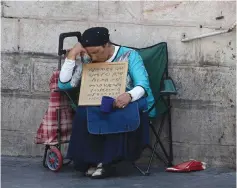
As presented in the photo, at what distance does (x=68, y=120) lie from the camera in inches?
233

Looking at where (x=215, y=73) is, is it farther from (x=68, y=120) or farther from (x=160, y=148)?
(x=68, y=120)

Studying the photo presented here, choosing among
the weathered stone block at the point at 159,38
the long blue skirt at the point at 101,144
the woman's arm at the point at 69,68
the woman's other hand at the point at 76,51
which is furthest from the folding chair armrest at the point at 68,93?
the weathered stone block at the point at 159,38

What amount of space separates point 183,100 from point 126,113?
89cm

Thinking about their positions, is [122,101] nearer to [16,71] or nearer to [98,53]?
[98,53]

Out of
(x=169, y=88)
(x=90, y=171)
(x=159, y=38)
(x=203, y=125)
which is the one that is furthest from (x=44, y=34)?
(x=203, y=125)

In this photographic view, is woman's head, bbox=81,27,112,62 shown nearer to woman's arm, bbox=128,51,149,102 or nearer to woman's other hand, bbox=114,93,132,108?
woman's arm, bbox=128,51,149,102

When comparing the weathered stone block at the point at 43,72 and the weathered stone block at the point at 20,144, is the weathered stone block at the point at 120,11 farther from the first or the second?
the weathered stone block at the point at 20,144

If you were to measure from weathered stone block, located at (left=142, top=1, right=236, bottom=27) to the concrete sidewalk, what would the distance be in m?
1.38

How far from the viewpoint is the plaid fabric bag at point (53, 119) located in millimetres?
5817

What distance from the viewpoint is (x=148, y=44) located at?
20.1 feet

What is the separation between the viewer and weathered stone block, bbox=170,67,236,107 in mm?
5984

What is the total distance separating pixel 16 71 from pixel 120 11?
1.18 m

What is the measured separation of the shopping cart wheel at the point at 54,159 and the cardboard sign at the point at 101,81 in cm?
53

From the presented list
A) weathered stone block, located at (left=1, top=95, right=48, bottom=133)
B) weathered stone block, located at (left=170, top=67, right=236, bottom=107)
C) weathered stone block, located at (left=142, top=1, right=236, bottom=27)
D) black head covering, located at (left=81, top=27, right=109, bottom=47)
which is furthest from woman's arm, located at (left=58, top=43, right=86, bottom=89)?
weathered stone block, located at (left=170, top=67, right=236, bottom=107)
